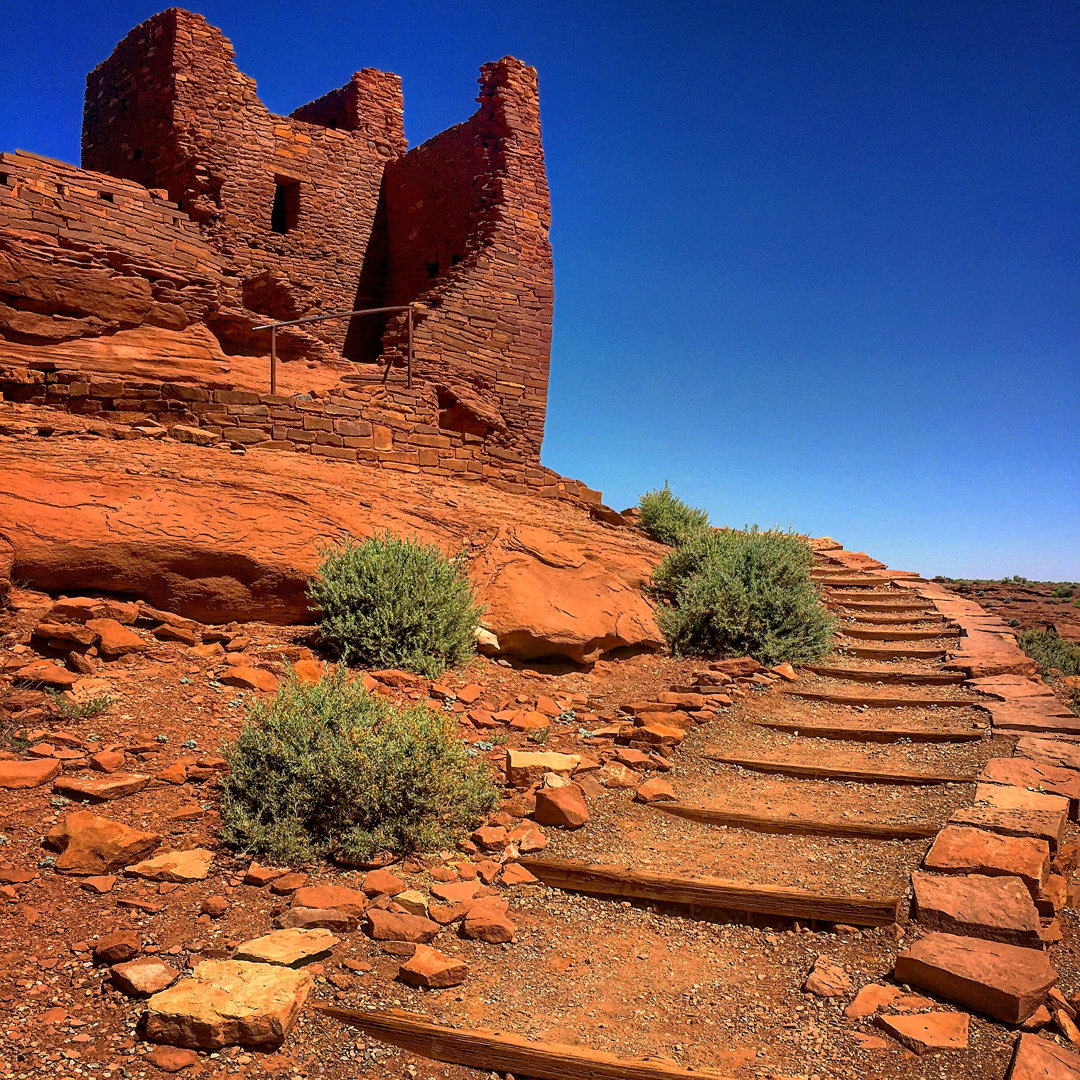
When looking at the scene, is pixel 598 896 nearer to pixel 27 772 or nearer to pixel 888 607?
pixel 27 772

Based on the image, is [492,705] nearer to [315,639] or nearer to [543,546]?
[315,639]

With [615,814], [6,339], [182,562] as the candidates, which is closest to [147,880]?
[615,814]

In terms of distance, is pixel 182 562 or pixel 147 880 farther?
pixel 182 562

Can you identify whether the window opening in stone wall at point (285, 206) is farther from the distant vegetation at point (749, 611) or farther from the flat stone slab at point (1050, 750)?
the flat stone slab at point (1050, 750)

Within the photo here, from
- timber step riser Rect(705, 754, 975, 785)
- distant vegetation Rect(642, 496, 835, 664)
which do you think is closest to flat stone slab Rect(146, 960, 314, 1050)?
timber step riser Rect(705, 754, 975, 785)

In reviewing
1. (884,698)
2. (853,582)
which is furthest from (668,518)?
(884,698)

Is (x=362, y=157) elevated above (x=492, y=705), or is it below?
above

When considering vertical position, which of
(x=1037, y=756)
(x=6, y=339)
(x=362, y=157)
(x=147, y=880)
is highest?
(x=362, y=157)

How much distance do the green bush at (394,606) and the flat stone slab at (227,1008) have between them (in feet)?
10.5

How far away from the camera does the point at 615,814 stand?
206 inches

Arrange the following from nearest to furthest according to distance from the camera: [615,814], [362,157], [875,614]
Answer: [615,814] → [875,614] → [362,157]

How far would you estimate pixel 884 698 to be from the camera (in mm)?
7586

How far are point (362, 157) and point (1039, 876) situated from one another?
15.0 metres

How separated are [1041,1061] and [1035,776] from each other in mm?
2741
